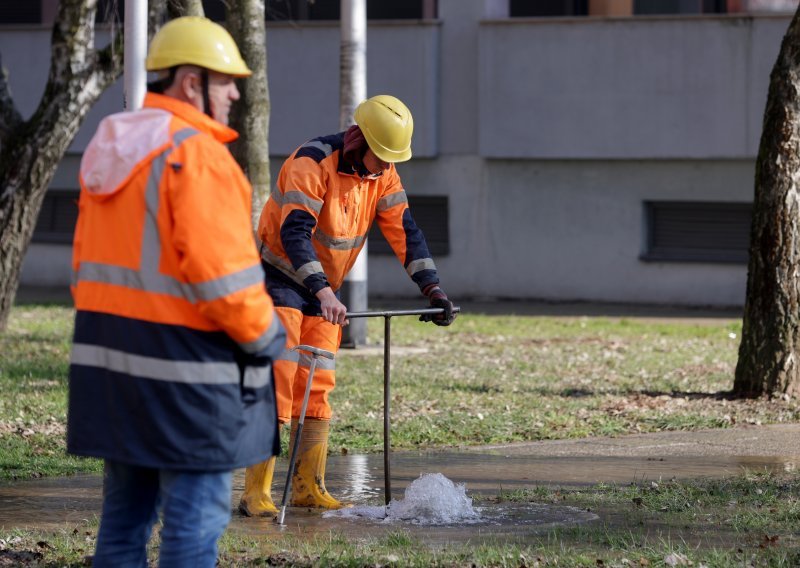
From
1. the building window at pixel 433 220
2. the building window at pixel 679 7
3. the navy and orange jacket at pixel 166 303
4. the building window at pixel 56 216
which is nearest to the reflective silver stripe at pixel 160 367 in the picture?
the navy and orange jacket at pixel 166 303

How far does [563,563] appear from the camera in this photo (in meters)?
5.33

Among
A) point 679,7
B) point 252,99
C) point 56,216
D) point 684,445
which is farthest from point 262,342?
point 56,216

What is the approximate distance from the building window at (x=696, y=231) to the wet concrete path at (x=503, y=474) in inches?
387

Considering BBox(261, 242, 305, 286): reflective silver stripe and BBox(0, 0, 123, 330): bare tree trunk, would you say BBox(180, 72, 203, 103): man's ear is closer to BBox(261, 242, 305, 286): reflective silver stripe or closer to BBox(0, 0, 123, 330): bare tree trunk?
BBox(261, 242, 305, 286): reflective silver stripe

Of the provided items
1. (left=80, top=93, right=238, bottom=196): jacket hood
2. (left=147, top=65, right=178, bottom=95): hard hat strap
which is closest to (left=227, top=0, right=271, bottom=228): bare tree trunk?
(left=147, top=65, right=178, bottom=95): hard hat strap

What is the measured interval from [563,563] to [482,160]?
14.9 meters

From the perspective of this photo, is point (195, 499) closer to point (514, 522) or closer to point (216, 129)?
point (216, 129)

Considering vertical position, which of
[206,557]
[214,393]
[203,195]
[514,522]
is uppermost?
[203,195]

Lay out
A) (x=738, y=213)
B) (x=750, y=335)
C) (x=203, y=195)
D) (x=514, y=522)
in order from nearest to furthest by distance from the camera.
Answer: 1. (x=203, y=195)
2. (x=514, y=522)
3. (x=750, y=335)
4. (x=738, y=213)

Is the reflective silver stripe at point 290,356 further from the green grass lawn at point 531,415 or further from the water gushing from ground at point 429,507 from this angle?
the green grass lawn at point 531,415

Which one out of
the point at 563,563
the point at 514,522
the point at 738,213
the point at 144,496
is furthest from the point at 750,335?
the point at 738,213

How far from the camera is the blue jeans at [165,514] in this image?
4074mm

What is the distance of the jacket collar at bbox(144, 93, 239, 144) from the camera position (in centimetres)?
416

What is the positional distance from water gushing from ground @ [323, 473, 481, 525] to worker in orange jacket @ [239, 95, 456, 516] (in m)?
0.35
